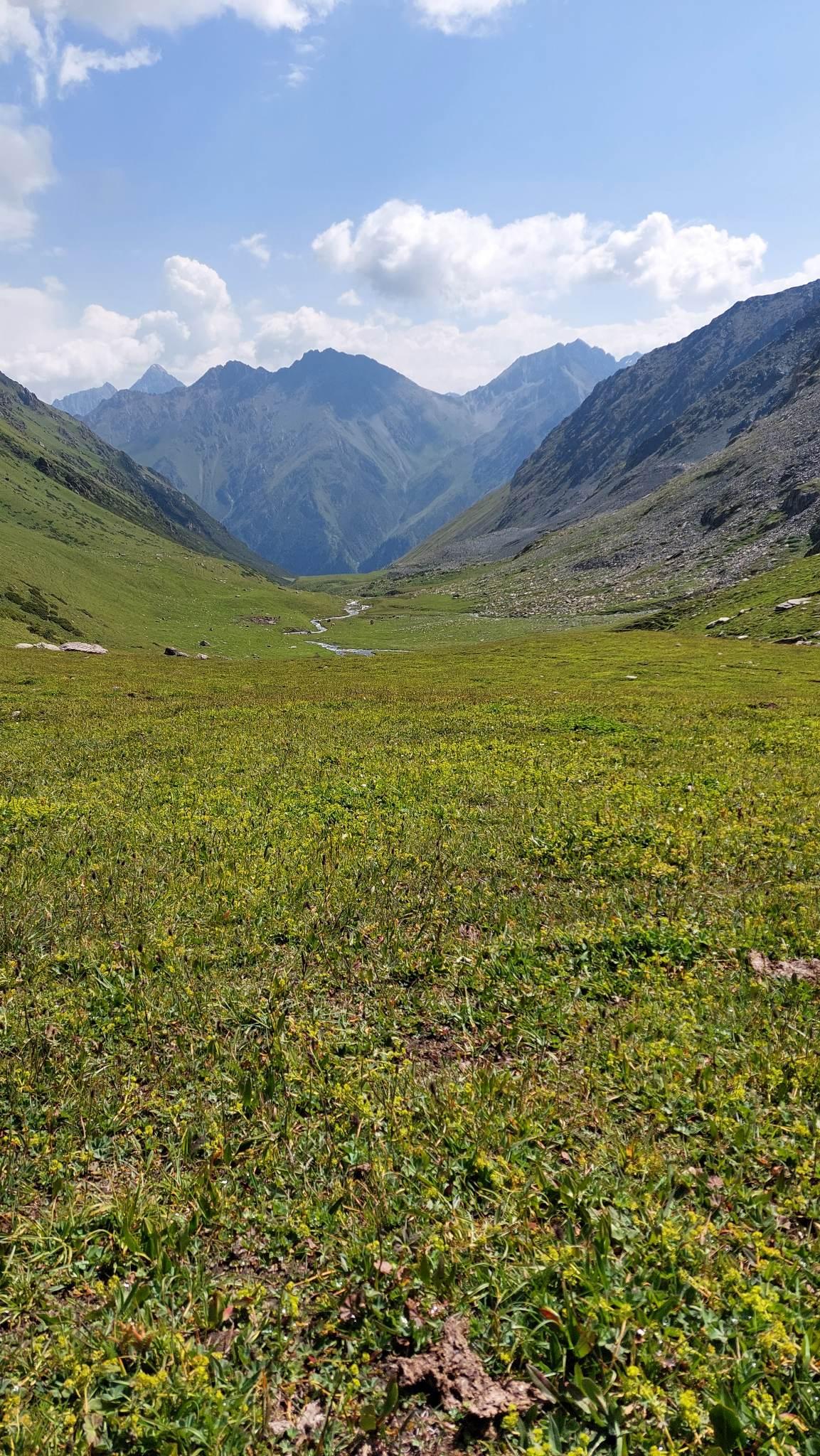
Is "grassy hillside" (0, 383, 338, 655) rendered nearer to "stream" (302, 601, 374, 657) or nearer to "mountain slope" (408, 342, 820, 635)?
"stream" (302, 601, 374, 657)

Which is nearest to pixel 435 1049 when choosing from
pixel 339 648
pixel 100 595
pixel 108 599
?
pixel 339 648

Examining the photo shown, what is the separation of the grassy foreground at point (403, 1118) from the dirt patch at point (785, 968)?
0.26m

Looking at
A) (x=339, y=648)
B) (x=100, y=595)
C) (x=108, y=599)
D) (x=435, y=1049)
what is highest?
(x=100, y=595)

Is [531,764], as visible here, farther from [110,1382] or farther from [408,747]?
[110,1382]

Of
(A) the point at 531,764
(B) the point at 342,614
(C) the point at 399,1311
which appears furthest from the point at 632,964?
(B) the point at 342,614

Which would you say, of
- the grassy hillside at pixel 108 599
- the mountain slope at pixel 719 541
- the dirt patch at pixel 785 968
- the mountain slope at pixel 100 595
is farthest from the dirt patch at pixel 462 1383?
the mountain slope at pixel 719 541

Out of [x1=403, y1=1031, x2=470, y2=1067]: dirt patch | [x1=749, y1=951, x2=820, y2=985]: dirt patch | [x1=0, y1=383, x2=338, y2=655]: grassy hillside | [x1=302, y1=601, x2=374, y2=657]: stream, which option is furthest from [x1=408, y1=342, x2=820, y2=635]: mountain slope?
[x1=403, y1=1031, x2=470, y2=1067]: dirt patch

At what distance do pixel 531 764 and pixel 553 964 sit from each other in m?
10.5

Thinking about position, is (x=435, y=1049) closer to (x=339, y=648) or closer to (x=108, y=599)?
(x=339, y=648)

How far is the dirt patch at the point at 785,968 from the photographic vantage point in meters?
8.68

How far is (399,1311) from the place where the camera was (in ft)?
15.6

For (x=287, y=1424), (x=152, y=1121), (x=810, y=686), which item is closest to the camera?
(x=287, y=1424)

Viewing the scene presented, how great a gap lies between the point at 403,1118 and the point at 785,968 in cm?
602

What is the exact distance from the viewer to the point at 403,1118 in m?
6.58
